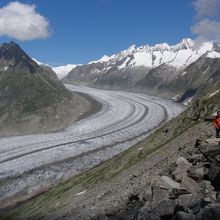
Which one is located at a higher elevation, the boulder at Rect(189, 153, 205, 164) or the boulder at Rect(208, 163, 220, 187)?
the boulder at Rect(189, 153, 205, 164)

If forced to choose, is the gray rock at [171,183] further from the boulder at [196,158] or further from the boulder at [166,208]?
the boulder at [166,208]

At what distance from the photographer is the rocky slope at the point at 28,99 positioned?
127m

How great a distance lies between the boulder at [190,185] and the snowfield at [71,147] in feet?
140

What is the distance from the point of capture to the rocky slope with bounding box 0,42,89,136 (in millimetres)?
126875

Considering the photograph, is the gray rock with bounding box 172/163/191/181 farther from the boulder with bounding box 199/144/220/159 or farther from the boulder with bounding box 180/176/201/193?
the boulder with bounding box 199/144/220/159

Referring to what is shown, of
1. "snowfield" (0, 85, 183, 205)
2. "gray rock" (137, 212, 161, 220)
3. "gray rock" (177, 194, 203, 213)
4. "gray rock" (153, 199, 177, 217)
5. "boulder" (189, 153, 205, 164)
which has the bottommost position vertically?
"snowfield" (0, 85, 183, 205)

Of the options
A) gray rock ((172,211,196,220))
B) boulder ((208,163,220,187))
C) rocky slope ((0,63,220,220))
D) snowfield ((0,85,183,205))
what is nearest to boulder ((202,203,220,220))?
rocky slope ((0,63,220,220))

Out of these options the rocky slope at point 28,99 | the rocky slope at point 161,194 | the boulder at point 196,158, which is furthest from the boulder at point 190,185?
the rocky slope at point 28,99

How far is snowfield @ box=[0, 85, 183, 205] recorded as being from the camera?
72062 millimetres

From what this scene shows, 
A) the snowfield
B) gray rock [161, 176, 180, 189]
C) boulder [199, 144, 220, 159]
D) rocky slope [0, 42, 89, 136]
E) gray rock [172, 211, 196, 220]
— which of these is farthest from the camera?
rocky slope [0, 42, 89, 136]

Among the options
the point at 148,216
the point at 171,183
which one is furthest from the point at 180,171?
the point at 148,216

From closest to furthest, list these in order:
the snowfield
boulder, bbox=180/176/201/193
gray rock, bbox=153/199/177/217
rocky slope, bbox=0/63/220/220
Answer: rocky slope, bbox=0/63/220/220 < gray rock, bbox=153/199/177/217 < boulder, bbox=180/176/201/193 < the snowfield

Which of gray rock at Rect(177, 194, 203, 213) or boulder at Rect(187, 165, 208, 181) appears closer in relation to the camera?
gray rock at Rect(177, 194, 203, 213)

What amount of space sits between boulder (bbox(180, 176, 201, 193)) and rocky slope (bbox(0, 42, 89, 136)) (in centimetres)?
9853
